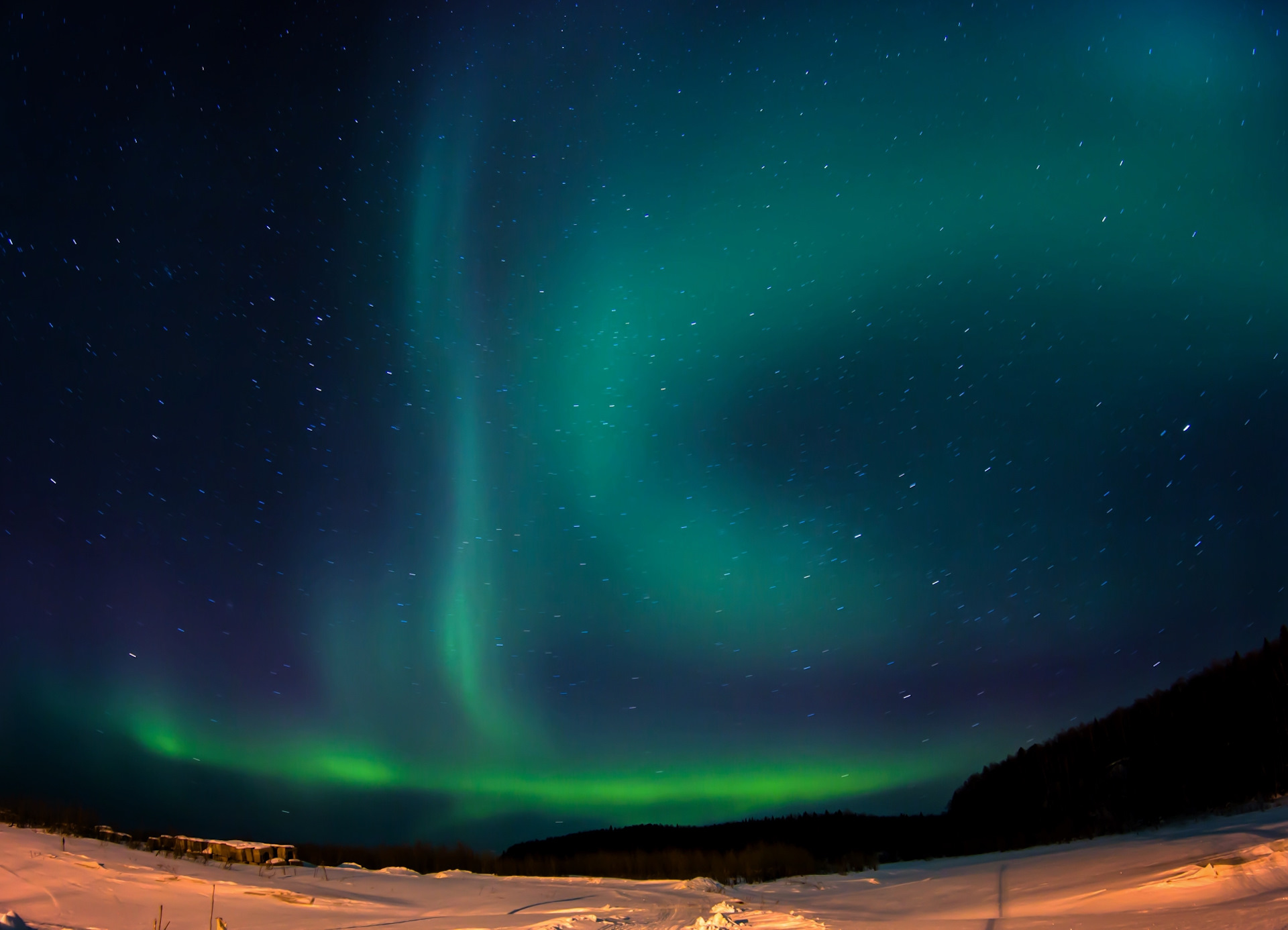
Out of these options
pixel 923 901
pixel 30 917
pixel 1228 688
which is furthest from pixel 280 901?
pixel 1228 688

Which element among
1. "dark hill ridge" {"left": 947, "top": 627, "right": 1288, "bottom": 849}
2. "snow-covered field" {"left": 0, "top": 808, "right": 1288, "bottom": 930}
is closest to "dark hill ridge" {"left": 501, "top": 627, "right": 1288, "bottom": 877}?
"dark hill ridge" {"left": 947, "top": 627, "right": 1288, "bottom": 849}

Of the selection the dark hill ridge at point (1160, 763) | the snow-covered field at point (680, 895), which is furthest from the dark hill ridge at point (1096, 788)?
the snow-covered field at point (680, 895)

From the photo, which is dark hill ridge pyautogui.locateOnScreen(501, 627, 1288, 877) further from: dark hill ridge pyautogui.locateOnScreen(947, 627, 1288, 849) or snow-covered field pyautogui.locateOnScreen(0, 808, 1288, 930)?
snow-covered field pyautogui.locateOnScreen(0, 808, 1288, 930)

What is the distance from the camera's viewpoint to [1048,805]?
1992 inches

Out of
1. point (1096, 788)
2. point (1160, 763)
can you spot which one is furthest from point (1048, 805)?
point (1160, 763)

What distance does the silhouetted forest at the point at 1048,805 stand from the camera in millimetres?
26344

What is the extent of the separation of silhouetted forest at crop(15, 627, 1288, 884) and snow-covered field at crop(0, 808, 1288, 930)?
4.45 meters

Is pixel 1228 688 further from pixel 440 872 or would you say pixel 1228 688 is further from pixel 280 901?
pixel 280 901

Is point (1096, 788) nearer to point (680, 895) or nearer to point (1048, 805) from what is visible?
point (1048, 805)

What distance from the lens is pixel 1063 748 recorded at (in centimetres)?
5441

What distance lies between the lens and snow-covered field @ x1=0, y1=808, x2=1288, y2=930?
11852 mm

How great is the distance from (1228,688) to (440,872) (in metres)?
39.8

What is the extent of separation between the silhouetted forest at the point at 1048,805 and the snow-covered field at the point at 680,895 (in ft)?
14.6

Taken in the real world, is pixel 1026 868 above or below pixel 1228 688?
below
